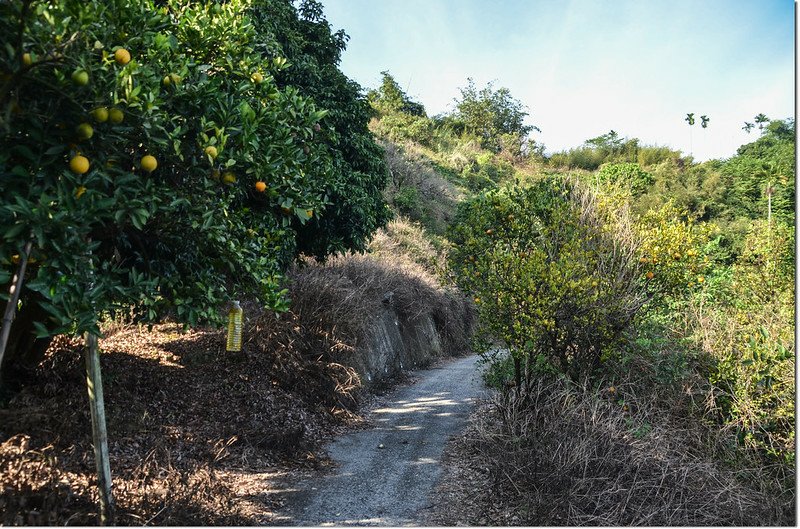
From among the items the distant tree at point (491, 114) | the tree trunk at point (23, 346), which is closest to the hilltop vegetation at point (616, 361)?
the tree trunk at point (23, 346)

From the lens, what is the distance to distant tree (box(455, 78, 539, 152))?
Answer: 4881 cm

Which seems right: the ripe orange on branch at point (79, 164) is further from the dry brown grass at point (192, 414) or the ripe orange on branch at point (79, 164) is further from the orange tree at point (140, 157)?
the dry brown grass at point (192, 414)

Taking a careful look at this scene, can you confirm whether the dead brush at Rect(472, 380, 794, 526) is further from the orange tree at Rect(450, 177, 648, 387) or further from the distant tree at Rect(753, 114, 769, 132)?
the distant tree at Rect(753, 114, 769, 132)

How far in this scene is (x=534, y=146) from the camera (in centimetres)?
5053

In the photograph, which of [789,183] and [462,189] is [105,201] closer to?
[789,183]

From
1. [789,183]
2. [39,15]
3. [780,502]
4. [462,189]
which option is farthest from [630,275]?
[462,189]

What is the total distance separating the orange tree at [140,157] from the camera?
3303mm

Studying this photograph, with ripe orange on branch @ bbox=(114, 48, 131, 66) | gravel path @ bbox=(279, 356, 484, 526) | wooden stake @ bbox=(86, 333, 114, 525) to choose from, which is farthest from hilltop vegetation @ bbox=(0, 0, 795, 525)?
gravel path @ bbox=(279, 356, 484, 526)

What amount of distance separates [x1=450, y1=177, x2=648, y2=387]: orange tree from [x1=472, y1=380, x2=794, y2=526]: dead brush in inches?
30.8

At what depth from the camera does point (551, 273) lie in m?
7.17

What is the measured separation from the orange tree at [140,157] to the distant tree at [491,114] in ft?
146

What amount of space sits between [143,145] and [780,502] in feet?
26.0

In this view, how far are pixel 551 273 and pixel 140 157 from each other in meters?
5.05

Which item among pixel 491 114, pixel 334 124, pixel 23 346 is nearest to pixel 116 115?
pixel 23 346
